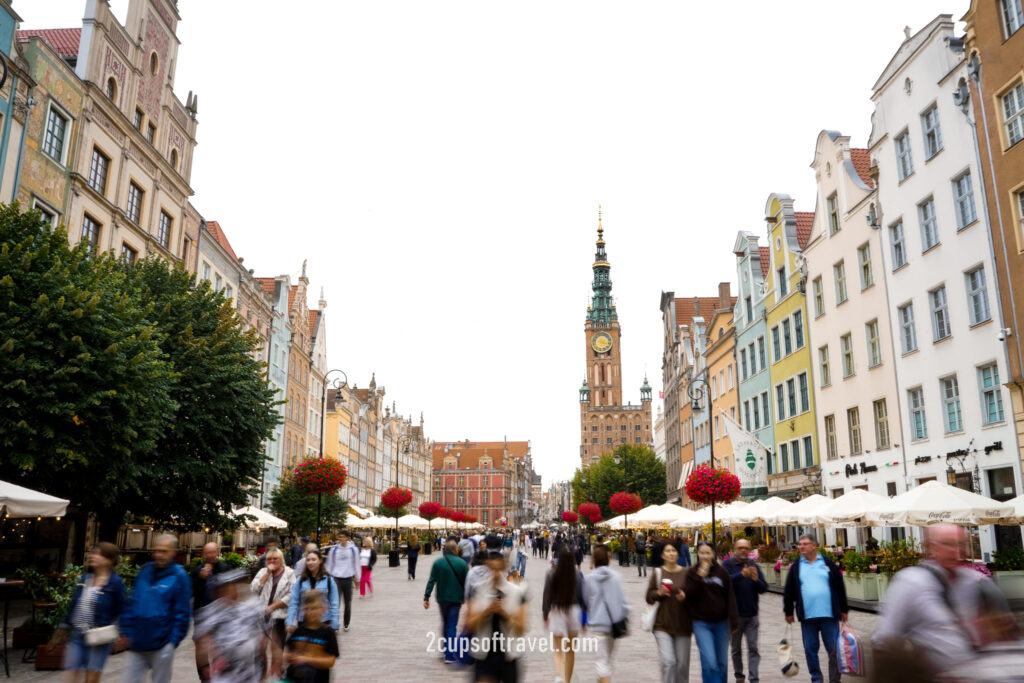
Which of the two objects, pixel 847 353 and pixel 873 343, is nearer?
pixel 873 343

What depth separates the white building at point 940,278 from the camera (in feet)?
71.4

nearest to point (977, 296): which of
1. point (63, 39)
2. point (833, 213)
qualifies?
point (833, 213)

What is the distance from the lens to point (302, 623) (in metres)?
6.40

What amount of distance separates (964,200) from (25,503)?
24458 millimetres

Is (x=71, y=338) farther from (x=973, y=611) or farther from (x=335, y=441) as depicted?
(x=335, y=441)

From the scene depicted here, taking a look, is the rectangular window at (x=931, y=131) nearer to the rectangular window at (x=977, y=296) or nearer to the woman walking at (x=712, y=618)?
the rectangular window at (x=977, y=296)

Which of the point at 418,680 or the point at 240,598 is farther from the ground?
the point at 240,598

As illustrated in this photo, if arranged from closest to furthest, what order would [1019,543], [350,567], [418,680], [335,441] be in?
1. [418,680]
2. [350,567]
3. [1019,543]
4. [335,441]

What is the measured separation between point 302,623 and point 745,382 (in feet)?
128

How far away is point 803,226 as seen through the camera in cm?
3828

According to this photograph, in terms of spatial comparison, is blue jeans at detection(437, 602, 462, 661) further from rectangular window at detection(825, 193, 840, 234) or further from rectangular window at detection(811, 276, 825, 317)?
rectangular window at detection(811, 276, 825, 317)

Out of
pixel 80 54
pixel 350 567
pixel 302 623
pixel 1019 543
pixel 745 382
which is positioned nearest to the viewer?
pixel 302 623

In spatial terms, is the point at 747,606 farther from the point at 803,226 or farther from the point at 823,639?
the point at 803,226

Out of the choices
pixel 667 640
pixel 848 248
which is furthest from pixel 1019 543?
pixel 667 640
